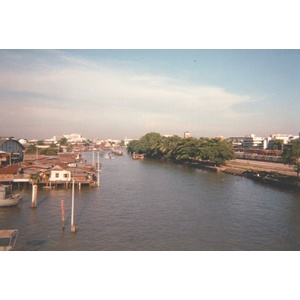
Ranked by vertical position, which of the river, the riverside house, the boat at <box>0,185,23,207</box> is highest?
the riverside house

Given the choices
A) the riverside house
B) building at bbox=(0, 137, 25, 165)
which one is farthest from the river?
building at bbox=(0, 137, 25, 165)

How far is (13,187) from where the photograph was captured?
53.7 ft

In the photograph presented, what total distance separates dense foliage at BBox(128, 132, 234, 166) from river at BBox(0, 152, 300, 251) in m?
9.34

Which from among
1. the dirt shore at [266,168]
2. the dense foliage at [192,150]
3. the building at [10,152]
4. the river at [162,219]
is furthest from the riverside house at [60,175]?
the dense foliage at [192,150]

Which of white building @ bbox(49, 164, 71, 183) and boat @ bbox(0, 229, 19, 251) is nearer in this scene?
boat @ bbox(0, 229, 19, 251)

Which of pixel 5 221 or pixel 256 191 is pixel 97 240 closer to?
pixel 5 221

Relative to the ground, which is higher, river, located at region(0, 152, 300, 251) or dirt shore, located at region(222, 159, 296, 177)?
dirt shore, located at region(222, 159, 296, 177)

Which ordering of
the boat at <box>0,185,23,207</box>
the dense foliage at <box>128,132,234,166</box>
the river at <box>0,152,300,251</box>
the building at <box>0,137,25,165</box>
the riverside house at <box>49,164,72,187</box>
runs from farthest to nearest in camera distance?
the dense foliage at <box>128,132,234,166</box>
the building at <box>0,137,25,165</box>
the riverside house at <box>49,164,72,187</box>
the boat at <box>0,185,23,207</box>
the river at <box>0,152,300,251</box>

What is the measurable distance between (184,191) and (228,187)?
293cm

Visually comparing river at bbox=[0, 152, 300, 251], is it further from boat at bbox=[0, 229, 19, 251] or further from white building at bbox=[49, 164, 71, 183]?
white building at bbox=[49, 164, 71, 183]

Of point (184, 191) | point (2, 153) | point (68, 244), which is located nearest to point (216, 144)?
point (184, 191)

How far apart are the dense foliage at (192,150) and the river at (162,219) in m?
9.34

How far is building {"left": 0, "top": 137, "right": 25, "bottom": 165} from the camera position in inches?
927

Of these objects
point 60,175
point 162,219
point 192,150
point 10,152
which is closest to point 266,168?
point 192,150
